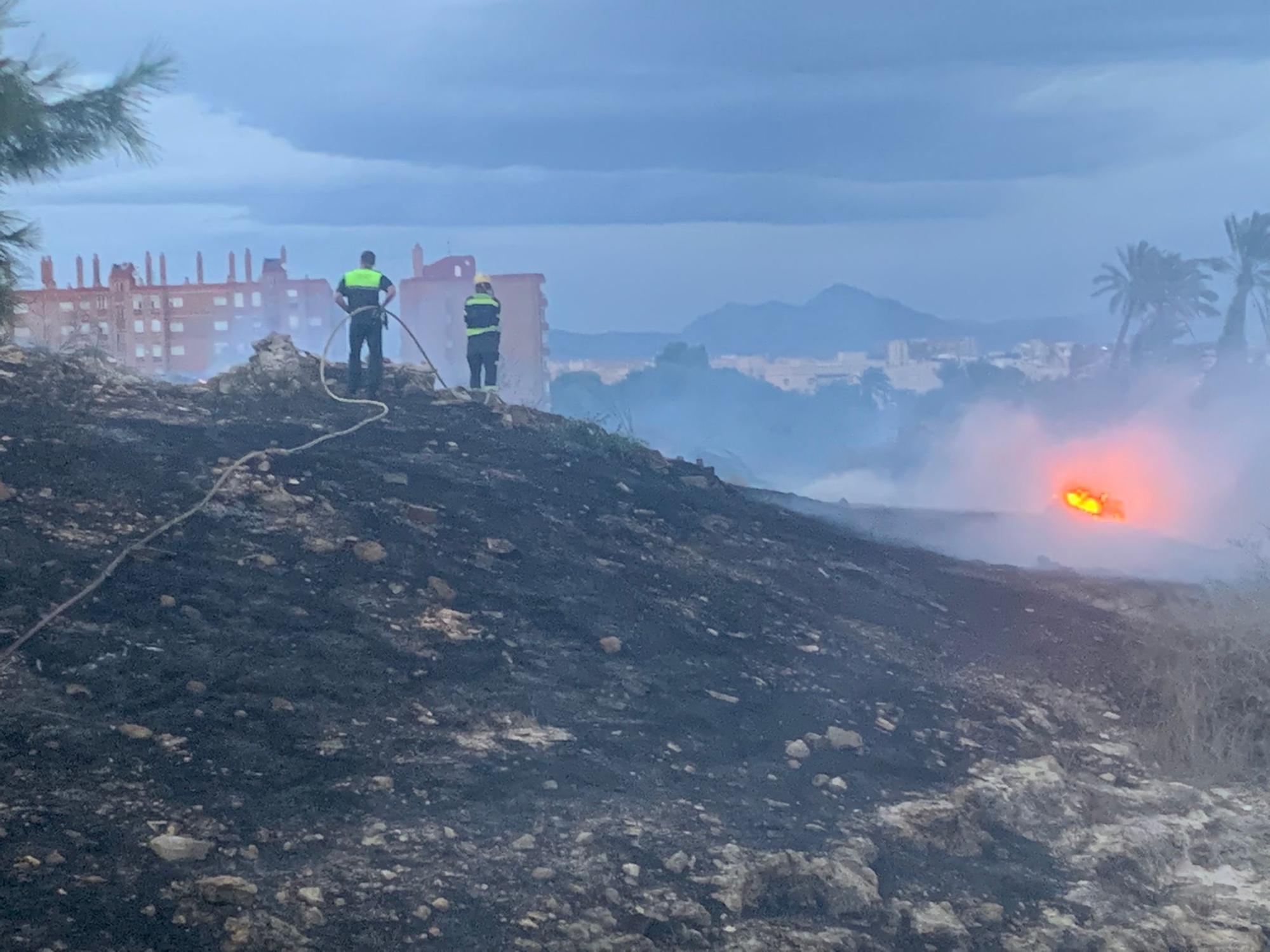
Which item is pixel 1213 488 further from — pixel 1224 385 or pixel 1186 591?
pixel 1186 591

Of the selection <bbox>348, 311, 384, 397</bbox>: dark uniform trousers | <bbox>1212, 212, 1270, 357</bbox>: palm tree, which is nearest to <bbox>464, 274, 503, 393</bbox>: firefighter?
<bbox>348, 311, 384, 397</bbox>: dark uniform trousers

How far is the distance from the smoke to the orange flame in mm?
240

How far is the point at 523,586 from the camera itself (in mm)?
8055

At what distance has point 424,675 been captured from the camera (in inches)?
252

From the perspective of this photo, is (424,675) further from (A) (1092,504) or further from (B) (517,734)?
(A) (1092,504)

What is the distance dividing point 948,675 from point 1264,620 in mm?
2716

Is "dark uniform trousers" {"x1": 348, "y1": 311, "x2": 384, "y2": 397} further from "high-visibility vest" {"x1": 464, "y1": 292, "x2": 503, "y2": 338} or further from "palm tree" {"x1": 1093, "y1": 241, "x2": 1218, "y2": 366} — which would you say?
"palm tree" {"x1": 1093, "y1": 241, "x2": 1218, "y2": 366}

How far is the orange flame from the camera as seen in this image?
19375 millimetres

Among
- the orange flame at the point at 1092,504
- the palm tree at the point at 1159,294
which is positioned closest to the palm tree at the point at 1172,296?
the palm tree at the point at 1159,294

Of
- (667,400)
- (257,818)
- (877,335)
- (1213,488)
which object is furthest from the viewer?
(877,335)

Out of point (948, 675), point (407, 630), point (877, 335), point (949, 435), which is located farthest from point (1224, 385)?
point (877, 335)

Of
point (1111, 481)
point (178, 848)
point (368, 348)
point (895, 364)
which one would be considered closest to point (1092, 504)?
point (1111, 481)

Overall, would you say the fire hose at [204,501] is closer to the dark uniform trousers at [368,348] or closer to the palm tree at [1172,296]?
the dark uniform trousers at [368,348]

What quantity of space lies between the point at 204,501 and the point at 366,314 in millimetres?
4887
